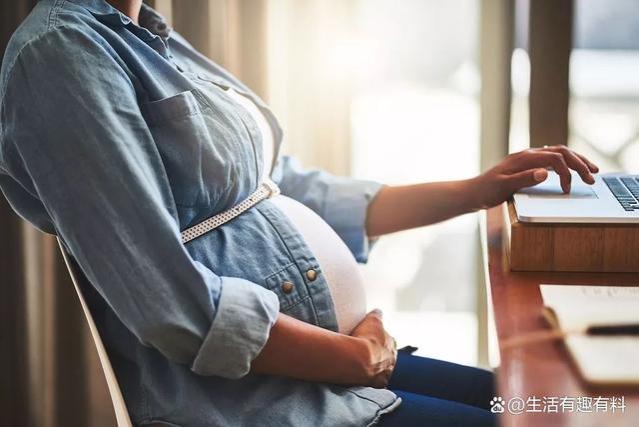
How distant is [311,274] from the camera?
3.35 feet

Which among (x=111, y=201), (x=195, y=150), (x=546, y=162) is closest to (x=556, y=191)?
(x=546, y=162)

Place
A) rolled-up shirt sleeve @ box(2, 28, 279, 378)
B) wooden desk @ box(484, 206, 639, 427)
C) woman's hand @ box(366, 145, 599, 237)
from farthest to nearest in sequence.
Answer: woman's hand @ box(366, 145, 599, 237) → rolled-up shirt sleeve @ box(2, 28, 279, 378) → wooden desk @ box(484, 206, 639, 427)

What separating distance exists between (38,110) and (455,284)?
1.47 metres

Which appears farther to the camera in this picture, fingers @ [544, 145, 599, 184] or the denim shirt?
fingers @ [544, 145, 599, 184]

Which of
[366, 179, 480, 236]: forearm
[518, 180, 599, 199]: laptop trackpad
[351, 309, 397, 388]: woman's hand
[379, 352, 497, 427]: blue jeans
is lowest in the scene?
[379, 352, 497, 427]: blue jeans

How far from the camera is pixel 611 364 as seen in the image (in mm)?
654

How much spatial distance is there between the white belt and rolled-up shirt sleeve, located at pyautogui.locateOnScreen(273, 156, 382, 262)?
215 mm

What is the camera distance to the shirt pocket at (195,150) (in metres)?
0.92

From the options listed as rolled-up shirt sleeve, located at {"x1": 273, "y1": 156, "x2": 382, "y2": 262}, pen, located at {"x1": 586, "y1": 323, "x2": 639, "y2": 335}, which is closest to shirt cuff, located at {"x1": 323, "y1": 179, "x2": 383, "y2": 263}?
rolled-up shirt sleeve, located at {"x1": 273, "y1": 156, "x2": 382, "y2": 262}

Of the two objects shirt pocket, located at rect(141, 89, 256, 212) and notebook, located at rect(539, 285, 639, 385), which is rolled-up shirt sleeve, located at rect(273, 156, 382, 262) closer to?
shirt pocket, located at rect(141, 89, 256, 212)

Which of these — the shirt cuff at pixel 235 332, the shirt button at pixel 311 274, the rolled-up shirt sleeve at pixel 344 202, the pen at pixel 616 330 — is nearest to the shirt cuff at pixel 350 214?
the rolled-up shirt sleeve at pixel 344 202

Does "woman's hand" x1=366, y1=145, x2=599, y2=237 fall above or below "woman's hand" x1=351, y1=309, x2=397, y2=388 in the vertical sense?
above

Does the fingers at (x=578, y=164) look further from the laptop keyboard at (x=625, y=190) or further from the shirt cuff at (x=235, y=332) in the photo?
the shirt cuff at (x=235, y=332)

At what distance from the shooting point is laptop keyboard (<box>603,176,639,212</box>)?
3.37 ft
